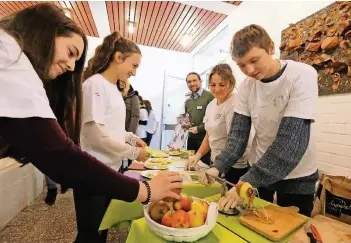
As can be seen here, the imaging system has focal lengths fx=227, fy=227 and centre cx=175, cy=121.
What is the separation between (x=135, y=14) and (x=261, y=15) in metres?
2.14

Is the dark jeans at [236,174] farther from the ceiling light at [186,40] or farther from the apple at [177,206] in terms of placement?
the ceiling light at [186,40]

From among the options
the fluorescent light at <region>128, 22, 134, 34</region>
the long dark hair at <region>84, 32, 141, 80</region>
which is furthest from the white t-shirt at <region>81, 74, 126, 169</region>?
the fluorescent light at <region>128, 22, 134, 34</region>

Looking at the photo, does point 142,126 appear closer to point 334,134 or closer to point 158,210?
point 334,134

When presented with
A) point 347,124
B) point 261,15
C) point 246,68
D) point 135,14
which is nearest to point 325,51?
point 347,124

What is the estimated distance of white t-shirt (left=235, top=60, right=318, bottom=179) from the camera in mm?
959

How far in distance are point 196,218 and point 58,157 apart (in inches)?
16.9

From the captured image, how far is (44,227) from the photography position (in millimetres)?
2160

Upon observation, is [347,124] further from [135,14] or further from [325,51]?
[135,14]

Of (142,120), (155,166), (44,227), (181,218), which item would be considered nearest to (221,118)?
(155,166)

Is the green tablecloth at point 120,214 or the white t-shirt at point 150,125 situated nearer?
the green tablecloth at point 120,214

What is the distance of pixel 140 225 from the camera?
74 centimetres

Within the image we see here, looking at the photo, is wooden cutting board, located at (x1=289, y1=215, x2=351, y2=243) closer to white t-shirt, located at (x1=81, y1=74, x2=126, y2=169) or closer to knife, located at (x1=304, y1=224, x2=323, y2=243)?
knife, located at (x1=304, y1=224, x2=323, y2=243)

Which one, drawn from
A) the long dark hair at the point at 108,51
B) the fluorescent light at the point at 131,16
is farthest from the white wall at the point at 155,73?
the long dark hair at the point at 108,51

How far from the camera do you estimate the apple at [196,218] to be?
68cm
